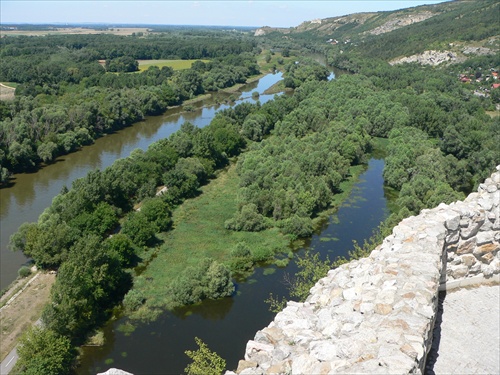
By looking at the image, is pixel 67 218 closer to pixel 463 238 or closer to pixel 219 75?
pixel 463 238

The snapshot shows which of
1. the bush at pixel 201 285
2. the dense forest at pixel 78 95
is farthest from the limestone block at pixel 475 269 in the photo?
the dense forest at pixel 78 95

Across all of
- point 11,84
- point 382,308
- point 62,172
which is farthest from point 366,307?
point 11,84

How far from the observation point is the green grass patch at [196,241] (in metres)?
28.4

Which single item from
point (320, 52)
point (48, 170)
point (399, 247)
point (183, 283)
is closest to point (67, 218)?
point (183, 283)

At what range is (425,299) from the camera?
283 inches

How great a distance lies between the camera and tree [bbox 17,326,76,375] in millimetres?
19609

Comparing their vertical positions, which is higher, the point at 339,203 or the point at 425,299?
the point at 425,299

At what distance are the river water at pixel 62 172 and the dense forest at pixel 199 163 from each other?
1.81 m

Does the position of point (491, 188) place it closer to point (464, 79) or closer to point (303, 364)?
point (303, 364)

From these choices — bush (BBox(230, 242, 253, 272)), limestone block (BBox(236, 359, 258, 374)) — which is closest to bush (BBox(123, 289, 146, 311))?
bush (BBox(230, 242, 253, 272))

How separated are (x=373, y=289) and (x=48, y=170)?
1969 inches

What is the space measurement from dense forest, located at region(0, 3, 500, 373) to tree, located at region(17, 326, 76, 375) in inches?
3.2

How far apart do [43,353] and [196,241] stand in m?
15.4

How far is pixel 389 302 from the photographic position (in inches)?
286
